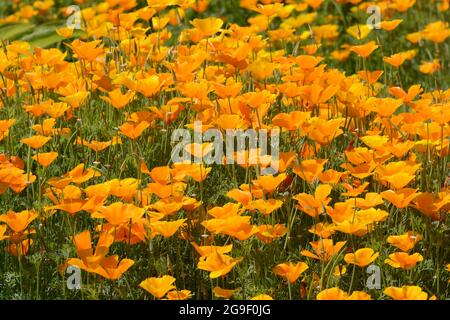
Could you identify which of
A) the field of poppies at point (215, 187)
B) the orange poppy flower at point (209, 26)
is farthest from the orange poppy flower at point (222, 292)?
the orange poppy flower at point (209, 26)

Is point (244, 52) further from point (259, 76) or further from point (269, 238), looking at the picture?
point (269, 238)

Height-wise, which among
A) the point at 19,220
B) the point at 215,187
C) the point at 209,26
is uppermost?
the point at 209,26

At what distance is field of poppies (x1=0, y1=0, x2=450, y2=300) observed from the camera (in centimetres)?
241

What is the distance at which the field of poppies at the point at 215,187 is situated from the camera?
94.8 inches

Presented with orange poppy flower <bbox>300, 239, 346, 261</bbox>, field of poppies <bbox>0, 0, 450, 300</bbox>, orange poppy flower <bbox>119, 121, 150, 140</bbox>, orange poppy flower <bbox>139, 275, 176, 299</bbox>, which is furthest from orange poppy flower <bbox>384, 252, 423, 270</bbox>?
orange poppy flower <bbox>119, 121, 150, 140</bbox>

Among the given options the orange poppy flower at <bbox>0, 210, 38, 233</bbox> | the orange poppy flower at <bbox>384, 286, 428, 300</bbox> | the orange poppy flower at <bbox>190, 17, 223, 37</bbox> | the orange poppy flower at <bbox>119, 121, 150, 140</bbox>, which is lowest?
the orange poppy flower at <bbox>384, 286, 428, 300</bbox>

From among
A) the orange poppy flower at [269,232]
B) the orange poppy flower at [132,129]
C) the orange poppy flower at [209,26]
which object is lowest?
the orange poppy flower at [269,232]

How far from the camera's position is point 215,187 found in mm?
2947

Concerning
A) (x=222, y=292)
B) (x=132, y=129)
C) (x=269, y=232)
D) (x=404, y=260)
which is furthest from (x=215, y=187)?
(x=404, y=260)

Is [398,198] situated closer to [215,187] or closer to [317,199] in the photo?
[317,199]

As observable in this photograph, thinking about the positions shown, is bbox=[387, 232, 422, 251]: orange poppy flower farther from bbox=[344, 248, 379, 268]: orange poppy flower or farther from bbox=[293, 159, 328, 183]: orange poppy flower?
bbox=[293, 159, 328, 183]: orange poppy flower

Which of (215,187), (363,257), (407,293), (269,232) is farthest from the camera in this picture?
(215,187)

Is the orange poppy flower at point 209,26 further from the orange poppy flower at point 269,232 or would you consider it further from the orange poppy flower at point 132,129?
the orange poppy flower at point 269,232
